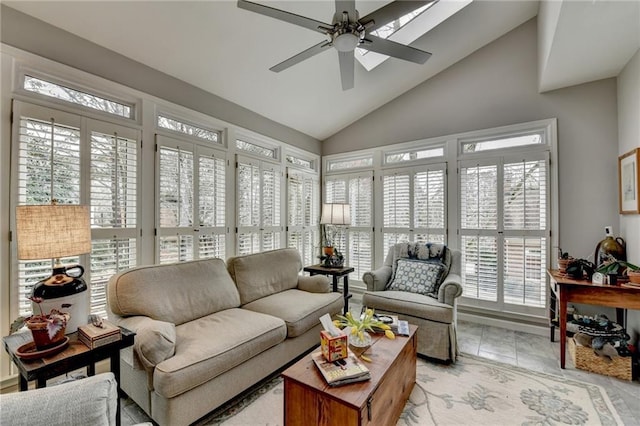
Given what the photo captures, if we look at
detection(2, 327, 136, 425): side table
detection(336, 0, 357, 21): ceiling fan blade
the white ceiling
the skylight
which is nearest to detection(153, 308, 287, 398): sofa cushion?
detection(2, 327, 136, 425): side table

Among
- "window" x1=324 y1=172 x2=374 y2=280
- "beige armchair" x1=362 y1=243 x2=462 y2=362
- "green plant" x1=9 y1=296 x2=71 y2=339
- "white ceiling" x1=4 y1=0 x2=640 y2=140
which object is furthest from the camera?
"window" x1=324 y1=172 x2=374 y2=280

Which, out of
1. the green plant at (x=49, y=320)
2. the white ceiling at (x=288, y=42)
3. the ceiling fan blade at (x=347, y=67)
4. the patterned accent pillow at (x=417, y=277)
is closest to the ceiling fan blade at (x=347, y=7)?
the ceiling fan blade at (x=347, y=67)

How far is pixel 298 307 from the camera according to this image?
106 inches

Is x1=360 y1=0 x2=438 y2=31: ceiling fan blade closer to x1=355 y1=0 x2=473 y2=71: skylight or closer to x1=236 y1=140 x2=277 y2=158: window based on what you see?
x1=355 y1=0 x2=473 y2=71: skylight

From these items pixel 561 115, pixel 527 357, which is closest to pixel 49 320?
pixel 527 357

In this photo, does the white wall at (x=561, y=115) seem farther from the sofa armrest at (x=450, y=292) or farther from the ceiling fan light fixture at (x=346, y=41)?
the ceiling fan light fixture at (x=346, y=41)

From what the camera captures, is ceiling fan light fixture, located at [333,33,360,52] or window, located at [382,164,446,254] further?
window, located at [382,164,446,254]

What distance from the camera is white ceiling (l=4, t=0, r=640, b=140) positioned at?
221 centimetres

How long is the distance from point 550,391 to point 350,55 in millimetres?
3056

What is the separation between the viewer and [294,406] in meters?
1.55

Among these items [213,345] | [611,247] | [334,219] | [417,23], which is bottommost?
[213,345]

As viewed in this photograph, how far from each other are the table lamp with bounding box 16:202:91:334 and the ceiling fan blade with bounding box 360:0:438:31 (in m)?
2.16

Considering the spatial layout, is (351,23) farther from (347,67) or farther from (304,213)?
(304,213)

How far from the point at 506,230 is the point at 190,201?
3722 mm
